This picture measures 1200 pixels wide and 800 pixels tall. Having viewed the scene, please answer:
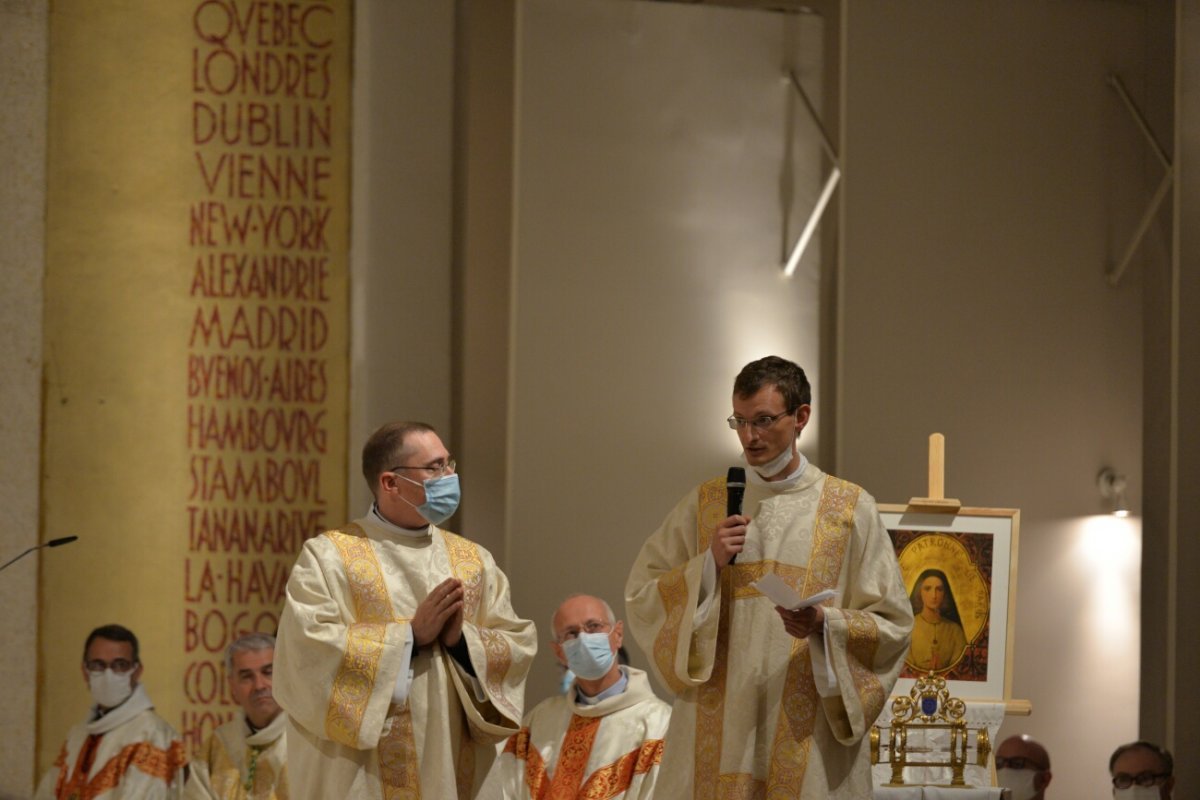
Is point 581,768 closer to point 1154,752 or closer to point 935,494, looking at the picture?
point 935,494

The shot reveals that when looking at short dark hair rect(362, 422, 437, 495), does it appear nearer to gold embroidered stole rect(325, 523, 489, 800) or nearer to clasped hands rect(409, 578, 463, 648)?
gold embroidered stole rect(325, 523, 489, 800)

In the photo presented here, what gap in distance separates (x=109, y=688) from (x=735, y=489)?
3.63m

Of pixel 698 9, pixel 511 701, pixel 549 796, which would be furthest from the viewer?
pixel 698 9

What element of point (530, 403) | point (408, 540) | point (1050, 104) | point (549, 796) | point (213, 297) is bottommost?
point (549, 796)

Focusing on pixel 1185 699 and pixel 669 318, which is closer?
pixel 1185 699

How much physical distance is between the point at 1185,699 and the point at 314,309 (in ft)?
15.6

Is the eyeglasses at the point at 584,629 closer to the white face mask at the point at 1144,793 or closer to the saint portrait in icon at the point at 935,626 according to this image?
the saint portrait in icon at the point at 935,626

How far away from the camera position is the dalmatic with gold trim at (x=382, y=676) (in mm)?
4957

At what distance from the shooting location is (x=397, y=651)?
4992mm

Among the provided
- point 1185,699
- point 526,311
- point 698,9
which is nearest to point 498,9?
point 698,9

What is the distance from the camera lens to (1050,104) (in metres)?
8.73

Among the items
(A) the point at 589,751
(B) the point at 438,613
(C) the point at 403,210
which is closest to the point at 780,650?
(B) the point at 438,613

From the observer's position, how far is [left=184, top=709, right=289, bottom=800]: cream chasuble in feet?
22.4

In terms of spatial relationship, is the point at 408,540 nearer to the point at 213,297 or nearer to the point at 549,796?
the point at 549,796
